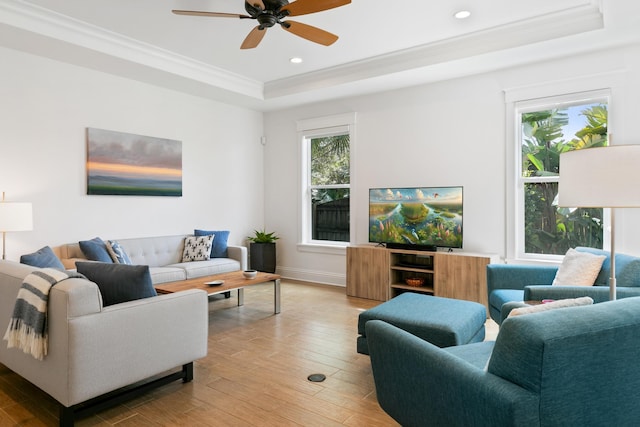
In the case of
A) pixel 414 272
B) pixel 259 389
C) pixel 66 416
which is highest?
pixel 414 272

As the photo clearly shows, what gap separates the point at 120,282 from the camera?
2.40 meters

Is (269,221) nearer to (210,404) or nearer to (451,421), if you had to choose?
(210,404)

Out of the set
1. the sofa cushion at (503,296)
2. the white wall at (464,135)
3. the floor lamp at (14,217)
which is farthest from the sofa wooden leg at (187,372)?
the white wall at (464,135)

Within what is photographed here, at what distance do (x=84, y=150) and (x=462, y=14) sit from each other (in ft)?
14.0

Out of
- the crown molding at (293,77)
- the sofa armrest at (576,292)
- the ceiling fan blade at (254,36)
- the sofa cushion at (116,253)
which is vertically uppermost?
the crown molding at (293,77)

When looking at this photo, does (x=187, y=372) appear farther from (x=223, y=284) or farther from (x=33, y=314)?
(x=223, y=284)

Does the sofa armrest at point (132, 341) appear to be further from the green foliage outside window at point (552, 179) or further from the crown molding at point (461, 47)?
the green foliage outside window at point (552, 179)

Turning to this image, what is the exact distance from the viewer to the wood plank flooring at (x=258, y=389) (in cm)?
225

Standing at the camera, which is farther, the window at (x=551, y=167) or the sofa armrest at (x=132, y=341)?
the window at (x=551, y=167)

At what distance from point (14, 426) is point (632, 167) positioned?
340cm

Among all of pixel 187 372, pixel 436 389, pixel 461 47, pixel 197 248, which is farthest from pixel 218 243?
pixel 436 389

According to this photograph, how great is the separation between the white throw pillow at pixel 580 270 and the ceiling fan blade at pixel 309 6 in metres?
2.61

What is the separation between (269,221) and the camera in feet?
22.3

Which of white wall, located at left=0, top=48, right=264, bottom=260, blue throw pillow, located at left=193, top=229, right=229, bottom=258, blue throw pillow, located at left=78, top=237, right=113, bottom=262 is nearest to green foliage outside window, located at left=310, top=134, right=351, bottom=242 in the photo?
white wall, located at left=0, top=48, right=264, bottom=260
